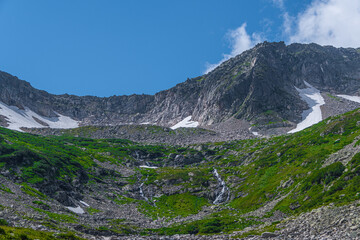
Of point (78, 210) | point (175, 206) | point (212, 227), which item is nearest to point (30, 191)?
point (78, 210)

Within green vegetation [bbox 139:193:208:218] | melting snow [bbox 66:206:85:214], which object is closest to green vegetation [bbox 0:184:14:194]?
melting snow [bbox 66:206:85:214]

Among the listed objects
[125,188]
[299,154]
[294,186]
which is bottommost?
[294,186]

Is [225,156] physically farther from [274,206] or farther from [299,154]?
[274,206]

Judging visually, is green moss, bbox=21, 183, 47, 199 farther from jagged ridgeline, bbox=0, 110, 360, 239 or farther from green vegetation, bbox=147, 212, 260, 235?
green vegetation, bbox=147, 212, 260, 235

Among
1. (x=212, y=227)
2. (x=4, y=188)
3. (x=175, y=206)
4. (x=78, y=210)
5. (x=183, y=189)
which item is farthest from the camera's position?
(x=183, y=189)

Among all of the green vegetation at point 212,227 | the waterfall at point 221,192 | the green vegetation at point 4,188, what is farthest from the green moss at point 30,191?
the waterfall at point 221,192

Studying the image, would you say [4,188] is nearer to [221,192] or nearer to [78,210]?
[78,210]

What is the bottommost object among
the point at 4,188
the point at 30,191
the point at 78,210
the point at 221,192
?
the point at 78,210

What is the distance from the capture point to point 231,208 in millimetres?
68375

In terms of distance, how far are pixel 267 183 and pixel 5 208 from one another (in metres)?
56.7

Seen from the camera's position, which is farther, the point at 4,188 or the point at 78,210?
the point at 78,210

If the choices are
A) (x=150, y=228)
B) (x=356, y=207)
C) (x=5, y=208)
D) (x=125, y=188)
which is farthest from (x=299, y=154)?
(x=5, y=208)

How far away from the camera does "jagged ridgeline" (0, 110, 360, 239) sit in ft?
128

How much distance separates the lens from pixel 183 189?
305 feet
